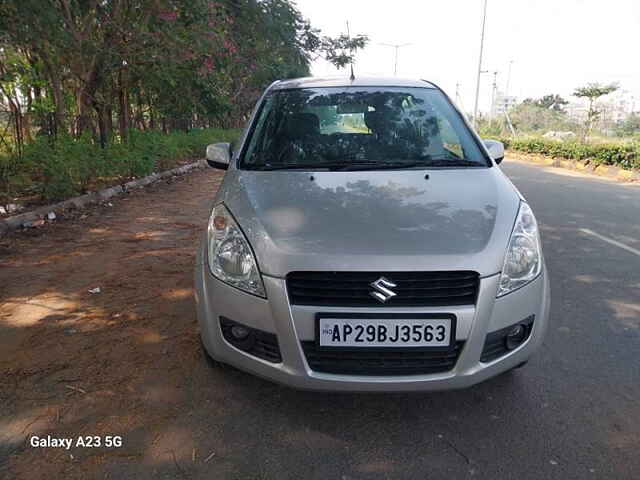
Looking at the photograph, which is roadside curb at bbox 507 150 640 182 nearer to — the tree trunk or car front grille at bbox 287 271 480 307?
the tree trunk

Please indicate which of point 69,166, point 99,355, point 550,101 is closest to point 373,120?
point 99,355

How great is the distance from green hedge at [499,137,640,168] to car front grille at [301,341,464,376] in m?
14.0

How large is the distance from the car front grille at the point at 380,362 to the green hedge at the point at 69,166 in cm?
584

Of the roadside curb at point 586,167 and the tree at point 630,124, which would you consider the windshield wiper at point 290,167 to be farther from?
the tree at point 630,124

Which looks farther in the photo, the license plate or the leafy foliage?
the leafy foliage

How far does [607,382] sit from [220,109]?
43.0ft

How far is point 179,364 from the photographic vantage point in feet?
8.77

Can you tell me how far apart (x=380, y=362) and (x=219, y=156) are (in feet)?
5.81

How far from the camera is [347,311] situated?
191 cm

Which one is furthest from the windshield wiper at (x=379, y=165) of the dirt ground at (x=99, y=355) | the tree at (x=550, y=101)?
the tree at (x=550, y=101)

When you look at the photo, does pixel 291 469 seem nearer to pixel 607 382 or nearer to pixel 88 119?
pixel 607 382

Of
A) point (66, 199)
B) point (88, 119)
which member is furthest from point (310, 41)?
point (66, 199)

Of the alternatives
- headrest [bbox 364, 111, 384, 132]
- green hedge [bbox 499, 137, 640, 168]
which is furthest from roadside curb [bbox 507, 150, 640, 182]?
headrest [bbox 364, 111, 384, 132]

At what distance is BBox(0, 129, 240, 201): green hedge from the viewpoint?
21.4 ft
